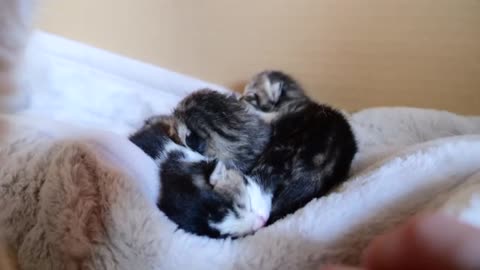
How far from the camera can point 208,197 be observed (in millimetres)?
691

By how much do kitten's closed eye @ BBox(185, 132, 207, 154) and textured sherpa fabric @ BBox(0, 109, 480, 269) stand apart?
0.34ft

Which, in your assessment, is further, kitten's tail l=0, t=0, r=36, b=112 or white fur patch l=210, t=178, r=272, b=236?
white fur patch l=210, t=178, r=272, b=236

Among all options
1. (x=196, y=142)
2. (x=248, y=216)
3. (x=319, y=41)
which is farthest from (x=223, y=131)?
(x=319, y=41)

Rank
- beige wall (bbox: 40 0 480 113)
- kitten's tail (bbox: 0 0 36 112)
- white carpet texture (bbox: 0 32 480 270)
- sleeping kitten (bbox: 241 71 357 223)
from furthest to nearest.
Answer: beige wall (bbox: 40 0 480 113) → sleeping kitten (bbox: 241 71 357 223) → white carpet texture (bbox: 0 32 480 270) → kitten's tail (bbox: 0 0 36 112)

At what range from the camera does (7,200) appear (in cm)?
70

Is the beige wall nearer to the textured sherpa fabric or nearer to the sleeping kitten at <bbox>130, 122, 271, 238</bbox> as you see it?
the textured sherpa fabric

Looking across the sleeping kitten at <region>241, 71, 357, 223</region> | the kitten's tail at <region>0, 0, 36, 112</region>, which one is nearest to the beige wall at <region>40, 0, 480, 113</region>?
the sleeping kitten at <region>241, 71, 357, 223</region>

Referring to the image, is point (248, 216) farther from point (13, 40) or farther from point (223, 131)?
point (13, 40)

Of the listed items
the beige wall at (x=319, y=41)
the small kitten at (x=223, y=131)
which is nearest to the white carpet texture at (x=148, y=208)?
the small kitten at (x=223, y=131)

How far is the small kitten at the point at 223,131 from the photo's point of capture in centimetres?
79

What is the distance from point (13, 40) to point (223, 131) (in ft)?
1.54

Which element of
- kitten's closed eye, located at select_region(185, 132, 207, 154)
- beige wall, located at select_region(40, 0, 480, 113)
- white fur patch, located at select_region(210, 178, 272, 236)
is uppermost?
beige wall, located at select_region(40, 0, 480, 113)

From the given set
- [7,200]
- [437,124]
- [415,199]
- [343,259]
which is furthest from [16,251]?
[437,124]

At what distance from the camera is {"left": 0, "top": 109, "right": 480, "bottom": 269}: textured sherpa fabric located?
617 millimetres
